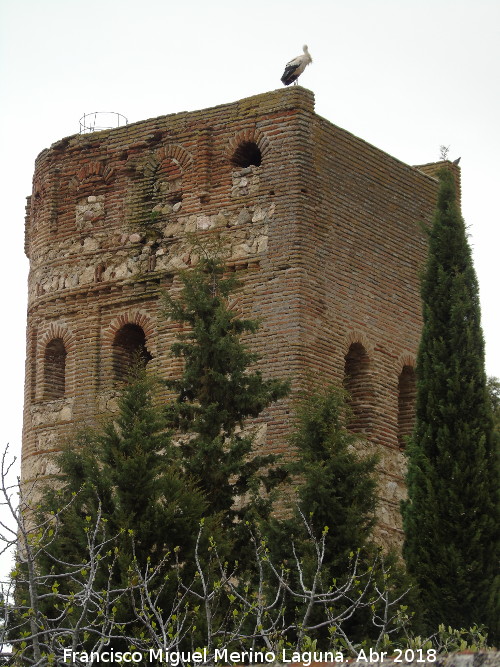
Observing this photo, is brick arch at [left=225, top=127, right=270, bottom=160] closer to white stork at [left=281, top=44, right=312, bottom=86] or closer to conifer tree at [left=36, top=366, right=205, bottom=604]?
white stork at [left=281, top=44, right=312, bottom=86]

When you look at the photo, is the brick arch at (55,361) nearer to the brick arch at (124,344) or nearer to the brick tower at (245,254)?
the brick tower at (245,254)

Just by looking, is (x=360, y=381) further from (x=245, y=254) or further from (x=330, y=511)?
(x=330, y=511)

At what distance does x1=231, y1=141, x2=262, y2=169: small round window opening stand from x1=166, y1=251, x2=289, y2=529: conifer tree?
3.38 meters

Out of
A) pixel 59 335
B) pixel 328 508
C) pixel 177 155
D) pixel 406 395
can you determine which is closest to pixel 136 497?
pixel 328 508

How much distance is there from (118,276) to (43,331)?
4.63 ft

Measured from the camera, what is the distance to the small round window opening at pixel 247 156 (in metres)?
21.4

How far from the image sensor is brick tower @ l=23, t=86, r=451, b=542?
810 inches

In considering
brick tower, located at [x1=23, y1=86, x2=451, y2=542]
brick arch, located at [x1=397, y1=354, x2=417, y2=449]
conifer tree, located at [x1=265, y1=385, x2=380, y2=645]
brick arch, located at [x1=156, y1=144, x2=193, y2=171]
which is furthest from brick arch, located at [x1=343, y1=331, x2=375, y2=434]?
conifer tree, located at [x1=265, y1=385, x2=380, y2=645]

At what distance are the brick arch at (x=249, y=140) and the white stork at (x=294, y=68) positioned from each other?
0.99 metres

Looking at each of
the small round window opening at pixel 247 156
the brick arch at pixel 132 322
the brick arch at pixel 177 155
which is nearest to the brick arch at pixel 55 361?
the brick arch at pixel 132 322

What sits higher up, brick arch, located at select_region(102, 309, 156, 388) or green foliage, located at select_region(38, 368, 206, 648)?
brick arch, located at select_region(102, 309, 156, 388)

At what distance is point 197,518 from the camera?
15.7 metres

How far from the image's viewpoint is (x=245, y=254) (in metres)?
20.8

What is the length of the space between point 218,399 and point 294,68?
19.5 feet
